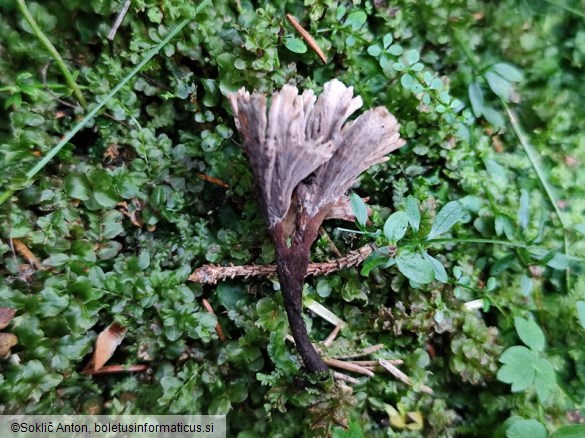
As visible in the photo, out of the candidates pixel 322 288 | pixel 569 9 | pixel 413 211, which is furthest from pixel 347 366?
pixel 569 9

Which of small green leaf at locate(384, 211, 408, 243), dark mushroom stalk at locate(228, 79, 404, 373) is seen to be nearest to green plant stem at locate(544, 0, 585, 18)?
dark mushroom stalk at locate(228, 79, 404, 373)

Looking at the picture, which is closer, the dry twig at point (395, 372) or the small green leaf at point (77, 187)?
the small green leaf at point (77, 187)

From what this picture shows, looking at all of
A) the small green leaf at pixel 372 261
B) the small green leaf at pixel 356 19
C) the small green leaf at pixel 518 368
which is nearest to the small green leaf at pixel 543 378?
the small green leaf at pixel 518 368

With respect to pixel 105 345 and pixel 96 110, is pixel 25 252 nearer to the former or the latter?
pixel 105 345

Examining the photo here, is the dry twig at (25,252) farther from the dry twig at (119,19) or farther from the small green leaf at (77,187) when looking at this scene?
the dry twig at (119,19)

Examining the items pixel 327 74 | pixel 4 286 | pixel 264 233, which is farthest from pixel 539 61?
pixel 4 286

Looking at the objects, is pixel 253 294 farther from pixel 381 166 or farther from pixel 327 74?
pixel 327 74
